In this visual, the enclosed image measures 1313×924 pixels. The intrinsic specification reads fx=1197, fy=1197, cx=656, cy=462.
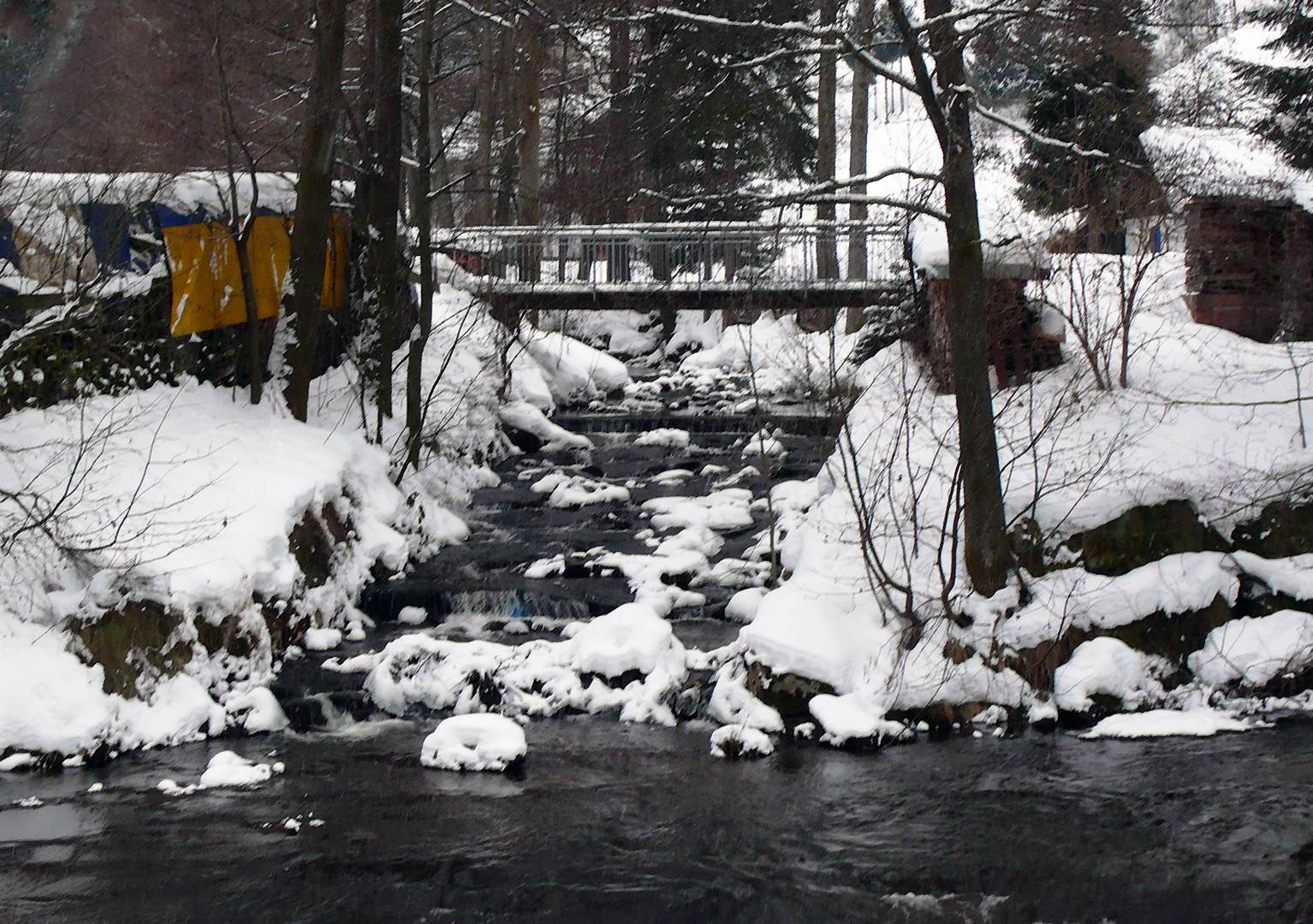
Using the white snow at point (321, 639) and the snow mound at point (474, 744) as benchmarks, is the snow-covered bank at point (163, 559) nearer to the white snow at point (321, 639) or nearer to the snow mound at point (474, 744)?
the white snow at point (321, 639)

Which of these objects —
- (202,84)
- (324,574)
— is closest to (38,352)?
(324,574)

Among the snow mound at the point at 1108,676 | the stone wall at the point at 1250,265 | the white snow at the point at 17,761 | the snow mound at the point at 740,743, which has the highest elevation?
the stone wall at the point at 1250,265

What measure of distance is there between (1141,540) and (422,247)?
9.71 m

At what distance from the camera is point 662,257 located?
2089 cm

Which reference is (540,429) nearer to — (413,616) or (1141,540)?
(413,616)

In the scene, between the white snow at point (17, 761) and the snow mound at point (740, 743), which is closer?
the white snow at point (17, 761)

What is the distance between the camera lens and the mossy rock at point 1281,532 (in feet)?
36.6

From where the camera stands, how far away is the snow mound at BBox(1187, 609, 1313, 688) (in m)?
10.2

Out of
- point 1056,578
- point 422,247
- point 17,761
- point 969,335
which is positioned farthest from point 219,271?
point 1056,578

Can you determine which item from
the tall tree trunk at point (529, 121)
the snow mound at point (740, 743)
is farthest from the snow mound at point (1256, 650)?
the tall tree trunk at point (529, 121)

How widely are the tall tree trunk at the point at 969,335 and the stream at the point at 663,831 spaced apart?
181 centimetres

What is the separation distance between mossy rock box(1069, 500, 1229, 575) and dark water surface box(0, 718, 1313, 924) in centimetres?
206

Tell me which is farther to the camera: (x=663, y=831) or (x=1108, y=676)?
(x=1108, y=676)

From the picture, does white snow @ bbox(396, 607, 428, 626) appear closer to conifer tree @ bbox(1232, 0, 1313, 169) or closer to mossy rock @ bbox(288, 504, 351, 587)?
mossy rock @ bbox(288, 504, 351, 587)
